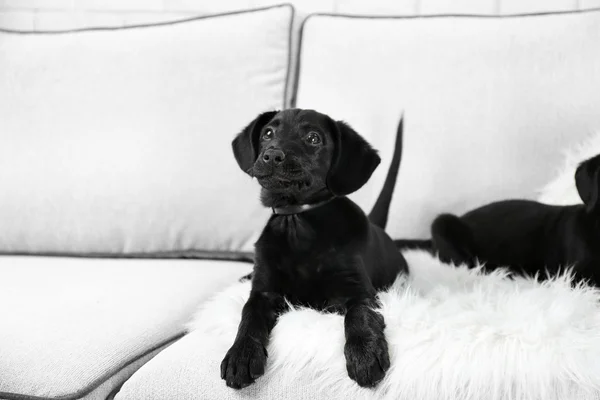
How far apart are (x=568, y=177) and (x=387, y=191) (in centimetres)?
51

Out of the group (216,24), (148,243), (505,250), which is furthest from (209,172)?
(505,250)

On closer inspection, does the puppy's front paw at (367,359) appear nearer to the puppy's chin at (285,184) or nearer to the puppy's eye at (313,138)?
the puppy's chin at (285,184)

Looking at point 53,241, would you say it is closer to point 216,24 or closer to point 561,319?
point 216,24

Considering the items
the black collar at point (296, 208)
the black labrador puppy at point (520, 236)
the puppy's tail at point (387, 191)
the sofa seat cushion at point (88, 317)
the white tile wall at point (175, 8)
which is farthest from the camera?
the white tile wall at point (175, 8)

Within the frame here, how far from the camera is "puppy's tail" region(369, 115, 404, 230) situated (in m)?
1.56

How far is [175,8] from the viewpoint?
2562 mm

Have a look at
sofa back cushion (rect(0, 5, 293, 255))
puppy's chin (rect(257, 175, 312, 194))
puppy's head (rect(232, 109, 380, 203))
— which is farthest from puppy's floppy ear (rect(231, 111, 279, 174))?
sofa back cushion (rect(0, 5, 293, 255))

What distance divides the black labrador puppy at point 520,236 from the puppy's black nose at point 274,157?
2.22 feet

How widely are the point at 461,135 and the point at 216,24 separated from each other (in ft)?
2.92

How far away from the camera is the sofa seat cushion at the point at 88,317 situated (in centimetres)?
100

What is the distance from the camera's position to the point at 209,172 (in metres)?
1.77

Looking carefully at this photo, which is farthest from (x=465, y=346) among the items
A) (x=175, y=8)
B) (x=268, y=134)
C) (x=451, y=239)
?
(x=175, y=8)

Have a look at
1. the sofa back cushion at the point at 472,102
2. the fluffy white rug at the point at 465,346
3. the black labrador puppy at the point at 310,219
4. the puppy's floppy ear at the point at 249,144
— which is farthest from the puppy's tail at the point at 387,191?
the fluffy white rug at the point at 465,346

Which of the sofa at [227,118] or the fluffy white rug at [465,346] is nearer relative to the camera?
the fluffy white rug at [465,346]
